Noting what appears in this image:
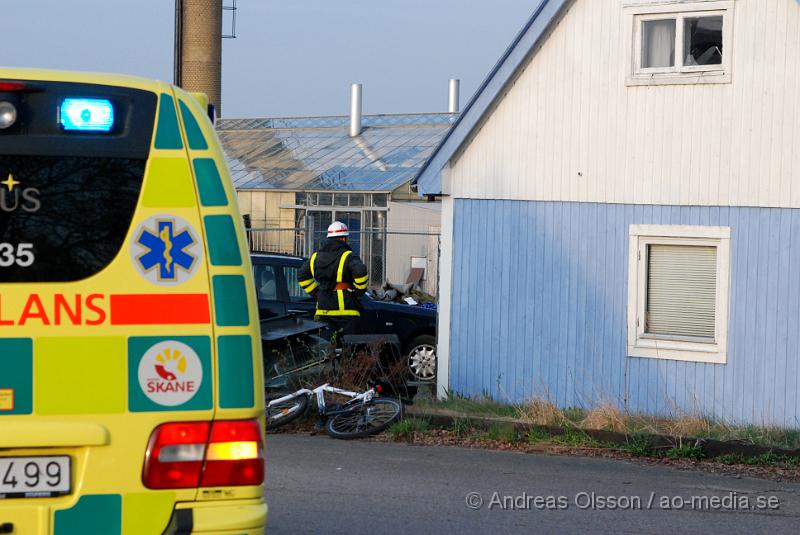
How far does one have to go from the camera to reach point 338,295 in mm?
13148

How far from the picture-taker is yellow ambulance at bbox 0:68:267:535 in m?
3.80

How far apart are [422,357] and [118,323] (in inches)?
459

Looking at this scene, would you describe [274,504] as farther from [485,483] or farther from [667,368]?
[667,368]

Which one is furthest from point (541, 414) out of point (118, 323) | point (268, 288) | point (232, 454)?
point (118, 323)

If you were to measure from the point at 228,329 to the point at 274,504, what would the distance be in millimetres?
4214

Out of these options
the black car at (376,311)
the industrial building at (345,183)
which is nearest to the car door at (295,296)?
the black car at (376,311)

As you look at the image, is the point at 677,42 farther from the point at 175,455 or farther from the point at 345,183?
the point at 345,183

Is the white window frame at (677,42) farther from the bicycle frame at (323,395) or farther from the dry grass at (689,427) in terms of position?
the bicycle frame at (323,395)

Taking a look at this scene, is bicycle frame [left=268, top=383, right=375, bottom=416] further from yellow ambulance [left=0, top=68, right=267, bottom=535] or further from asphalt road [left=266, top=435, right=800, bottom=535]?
yellow ambulance [left=0, top=68, right=267, bottom=535]

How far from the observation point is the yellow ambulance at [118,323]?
380 centimetres

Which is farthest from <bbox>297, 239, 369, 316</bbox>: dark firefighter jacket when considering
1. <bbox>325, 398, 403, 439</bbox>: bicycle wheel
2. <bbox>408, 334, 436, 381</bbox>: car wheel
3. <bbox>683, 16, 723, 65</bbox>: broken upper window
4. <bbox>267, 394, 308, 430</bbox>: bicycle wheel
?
<bbox>683, 16, 723, 65</bbox>: broken upper window

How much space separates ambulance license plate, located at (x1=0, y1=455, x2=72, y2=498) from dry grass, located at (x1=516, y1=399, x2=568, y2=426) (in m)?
7.87

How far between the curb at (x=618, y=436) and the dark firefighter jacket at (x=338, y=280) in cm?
180

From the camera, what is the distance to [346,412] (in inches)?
444
